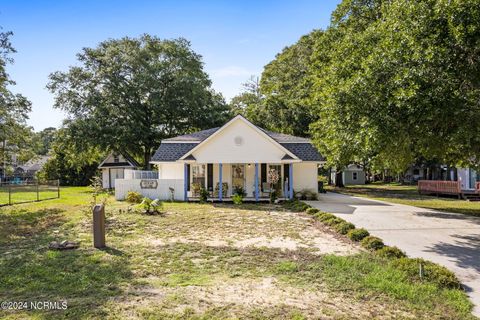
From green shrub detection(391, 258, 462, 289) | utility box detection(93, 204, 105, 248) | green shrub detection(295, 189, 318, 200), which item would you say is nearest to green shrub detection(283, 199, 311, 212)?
green shrub detection(295, 189, 318, 200)

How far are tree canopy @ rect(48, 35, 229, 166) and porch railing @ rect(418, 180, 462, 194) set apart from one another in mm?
21441

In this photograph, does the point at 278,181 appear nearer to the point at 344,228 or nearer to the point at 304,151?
the point at 304,151

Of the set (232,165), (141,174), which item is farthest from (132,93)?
(232,165)

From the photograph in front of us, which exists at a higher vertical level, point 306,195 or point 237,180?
point 237,180

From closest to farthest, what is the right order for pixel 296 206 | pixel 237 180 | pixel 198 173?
pixel 296 206 → pixel 198 173 → pixel 237 180

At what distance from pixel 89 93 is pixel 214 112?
13.2 m

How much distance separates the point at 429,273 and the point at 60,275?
25.3 feet

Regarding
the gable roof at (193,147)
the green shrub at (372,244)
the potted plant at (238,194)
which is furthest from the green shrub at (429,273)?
the gable roof at (193,147)

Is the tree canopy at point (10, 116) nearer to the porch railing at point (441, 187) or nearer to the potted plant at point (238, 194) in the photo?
the potted plant at point (238, 194)

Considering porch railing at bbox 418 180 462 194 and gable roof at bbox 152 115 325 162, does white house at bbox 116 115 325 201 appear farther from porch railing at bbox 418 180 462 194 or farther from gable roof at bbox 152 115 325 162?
porch railing at bbox 418 180 462 194

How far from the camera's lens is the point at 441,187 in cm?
2942

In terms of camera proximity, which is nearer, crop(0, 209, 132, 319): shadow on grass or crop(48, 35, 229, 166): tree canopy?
crop(0, 209, 132, 319): shadow on grass

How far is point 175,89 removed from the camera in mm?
36375

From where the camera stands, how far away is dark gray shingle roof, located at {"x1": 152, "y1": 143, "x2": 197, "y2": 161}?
24000mm
